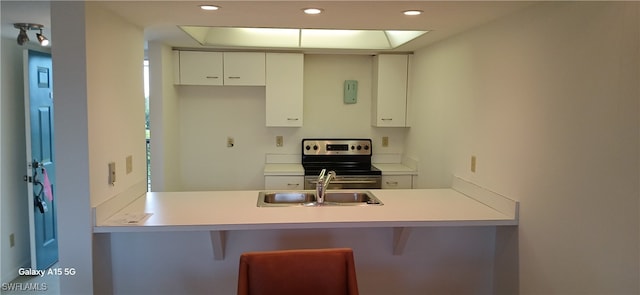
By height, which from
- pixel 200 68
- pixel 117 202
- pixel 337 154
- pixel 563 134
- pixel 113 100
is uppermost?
pixel 200 68

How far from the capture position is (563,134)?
1770 millimetres

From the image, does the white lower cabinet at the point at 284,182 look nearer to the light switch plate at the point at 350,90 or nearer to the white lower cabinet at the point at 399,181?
the white lower cabinet at the point at 399,181

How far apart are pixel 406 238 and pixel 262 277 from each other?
960 millimetres

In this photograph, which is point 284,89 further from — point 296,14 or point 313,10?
point 313,10

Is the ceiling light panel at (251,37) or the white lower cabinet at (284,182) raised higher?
the ceiling light panel at (251,37)

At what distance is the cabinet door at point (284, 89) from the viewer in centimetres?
396

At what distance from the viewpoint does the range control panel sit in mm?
4305

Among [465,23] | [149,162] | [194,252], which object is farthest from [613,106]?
[149,162]

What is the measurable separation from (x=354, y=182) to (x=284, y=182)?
0.65m

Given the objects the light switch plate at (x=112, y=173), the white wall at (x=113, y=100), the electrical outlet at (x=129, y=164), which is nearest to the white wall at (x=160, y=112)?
the white wall at (x=113, y=100)

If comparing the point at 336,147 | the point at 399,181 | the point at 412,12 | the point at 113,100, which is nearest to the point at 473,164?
the point at 412,12

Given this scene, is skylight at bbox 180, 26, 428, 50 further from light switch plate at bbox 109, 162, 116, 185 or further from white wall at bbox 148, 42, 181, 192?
light switch plate at bbox 109, 162, 116, 185

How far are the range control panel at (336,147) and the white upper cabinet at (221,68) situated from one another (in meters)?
0.81

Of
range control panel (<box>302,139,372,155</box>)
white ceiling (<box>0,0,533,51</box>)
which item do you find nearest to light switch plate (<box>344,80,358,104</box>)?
range control panel (<box>302,139,372,155</box>)
